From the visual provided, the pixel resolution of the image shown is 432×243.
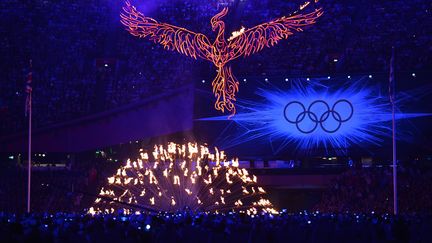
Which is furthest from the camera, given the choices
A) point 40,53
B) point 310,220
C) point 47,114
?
point 40,53

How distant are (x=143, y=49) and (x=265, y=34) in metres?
5.66

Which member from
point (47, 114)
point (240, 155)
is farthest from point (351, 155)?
point (47, 114)

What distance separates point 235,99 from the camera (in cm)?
3278

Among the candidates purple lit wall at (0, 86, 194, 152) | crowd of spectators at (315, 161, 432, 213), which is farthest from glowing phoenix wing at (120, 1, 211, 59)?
crowd of spectators at (315, 161, 432, 213)

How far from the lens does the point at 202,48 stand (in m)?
32.4

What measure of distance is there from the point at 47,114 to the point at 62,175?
3278 millimetres

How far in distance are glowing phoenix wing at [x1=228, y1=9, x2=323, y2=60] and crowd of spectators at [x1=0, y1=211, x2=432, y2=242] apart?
45.0 ft

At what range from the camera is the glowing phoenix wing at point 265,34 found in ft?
107

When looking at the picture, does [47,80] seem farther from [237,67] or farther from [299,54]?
[299,54]

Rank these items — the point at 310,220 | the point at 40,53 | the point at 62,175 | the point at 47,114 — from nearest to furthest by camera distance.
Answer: the point at 310,220 → the point at 62,175 → the point at 47,114 → the point at 40,53

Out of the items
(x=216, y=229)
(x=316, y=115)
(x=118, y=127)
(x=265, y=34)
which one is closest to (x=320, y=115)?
(x=316, y=115)

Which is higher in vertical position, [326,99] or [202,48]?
[202,48]

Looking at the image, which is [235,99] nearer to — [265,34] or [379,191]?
[265,34]

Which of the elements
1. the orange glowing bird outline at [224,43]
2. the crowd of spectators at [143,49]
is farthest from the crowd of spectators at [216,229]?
the crowd of spectators at [143,49]
